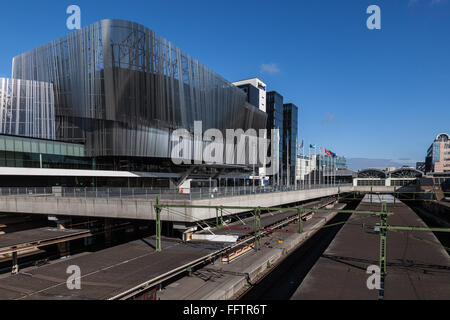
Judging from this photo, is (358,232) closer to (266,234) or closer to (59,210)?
(266,234)

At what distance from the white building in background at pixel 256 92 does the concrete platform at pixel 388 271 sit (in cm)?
7966

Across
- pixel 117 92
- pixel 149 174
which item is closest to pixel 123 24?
pixel 117 92

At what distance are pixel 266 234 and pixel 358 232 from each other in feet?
33.1

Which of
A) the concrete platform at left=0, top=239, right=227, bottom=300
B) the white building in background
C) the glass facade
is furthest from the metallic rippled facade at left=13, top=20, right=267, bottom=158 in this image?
the white building in background

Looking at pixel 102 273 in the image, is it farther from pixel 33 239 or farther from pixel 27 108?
pixel 27 108

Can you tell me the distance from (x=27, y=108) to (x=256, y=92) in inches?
3057

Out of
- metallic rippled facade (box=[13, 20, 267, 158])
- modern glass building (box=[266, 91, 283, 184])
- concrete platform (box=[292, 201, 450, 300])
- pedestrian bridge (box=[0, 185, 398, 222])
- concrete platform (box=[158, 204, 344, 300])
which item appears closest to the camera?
concrete platform (box=[292, 201, 450, 300])

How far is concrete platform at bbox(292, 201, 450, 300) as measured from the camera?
42.8ft

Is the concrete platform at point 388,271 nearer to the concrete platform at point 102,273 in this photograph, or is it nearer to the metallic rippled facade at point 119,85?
the concrete platform at point 102,273

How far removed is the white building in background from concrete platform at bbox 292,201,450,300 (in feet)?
Answer: 261

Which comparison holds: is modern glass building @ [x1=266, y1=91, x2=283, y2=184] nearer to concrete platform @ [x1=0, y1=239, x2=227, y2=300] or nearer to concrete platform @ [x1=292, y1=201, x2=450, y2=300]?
concrete platform @ [x1=292, y1=201, x2=450, y2=300]

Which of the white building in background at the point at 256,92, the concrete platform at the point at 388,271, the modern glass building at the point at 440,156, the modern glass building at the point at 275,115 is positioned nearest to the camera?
the concrete platform at the point at 388,271

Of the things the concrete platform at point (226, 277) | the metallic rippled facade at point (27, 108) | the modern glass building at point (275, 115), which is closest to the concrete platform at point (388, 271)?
the concrete platform at point (226, 277)

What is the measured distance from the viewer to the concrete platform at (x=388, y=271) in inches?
514
